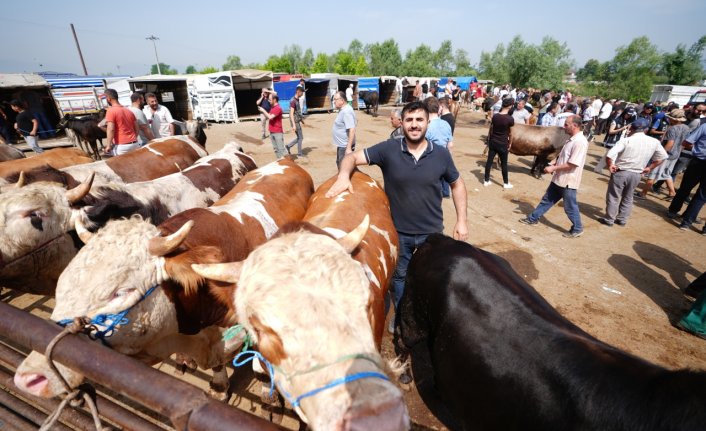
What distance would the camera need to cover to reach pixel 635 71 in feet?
155

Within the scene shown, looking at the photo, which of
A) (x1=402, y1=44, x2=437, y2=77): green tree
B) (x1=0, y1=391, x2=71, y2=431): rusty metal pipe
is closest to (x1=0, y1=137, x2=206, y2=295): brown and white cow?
(x1=0, y1=391, x2=71, y2=431): rusty metal pipe

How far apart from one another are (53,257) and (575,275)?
270 inches

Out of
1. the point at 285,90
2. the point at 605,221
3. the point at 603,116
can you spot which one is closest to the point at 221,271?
the point at 605,221

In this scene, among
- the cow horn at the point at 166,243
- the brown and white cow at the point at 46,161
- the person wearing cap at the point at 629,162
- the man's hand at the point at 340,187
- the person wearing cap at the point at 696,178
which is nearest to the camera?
the cow horn at the point at 166,243

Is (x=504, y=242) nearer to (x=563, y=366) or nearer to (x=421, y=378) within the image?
(x=421, y=378)

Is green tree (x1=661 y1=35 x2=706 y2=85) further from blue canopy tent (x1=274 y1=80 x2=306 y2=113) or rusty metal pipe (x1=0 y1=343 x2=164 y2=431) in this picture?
rusty metal pipe (x1=0 y1=343 x2=164 y2=431)

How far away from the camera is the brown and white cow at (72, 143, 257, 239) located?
2.98m

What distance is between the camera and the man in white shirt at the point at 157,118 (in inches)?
297

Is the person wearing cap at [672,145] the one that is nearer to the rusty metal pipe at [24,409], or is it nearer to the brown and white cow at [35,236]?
the rusty metal pipe at [24,409]

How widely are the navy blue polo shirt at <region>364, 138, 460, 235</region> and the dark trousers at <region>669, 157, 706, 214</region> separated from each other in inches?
265

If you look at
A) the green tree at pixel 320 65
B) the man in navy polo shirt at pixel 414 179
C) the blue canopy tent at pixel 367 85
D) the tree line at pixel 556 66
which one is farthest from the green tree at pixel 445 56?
the man in navy polo shirt at pixel 414 179

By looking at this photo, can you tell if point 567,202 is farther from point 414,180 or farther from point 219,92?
point 219,92

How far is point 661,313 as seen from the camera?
163 inches

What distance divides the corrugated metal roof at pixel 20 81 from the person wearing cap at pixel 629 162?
63.3 feet
